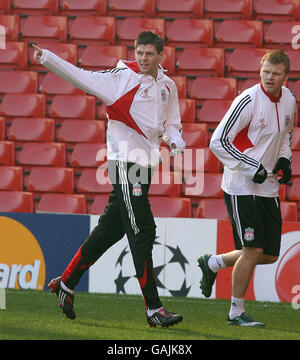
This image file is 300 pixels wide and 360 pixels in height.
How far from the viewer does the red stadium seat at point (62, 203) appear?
8820 mm

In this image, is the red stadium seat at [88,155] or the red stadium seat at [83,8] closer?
the red stadium seat at [88,155]

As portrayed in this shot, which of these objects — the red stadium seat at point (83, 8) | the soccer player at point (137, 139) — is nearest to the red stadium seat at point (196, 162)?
the red stadium seat at point (83, 8)

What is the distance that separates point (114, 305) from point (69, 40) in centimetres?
497

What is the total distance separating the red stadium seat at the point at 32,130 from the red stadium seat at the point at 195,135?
1.48m

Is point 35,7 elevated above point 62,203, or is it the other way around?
point 35,7

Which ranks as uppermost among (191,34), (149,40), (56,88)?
(191,34)

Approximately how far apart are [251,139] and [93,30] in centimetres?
543

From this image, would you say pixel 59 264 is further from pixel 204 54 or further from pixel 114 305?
pixel 204 54

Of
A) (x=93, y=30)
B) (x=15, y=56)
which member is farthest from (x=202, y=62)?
(x=15, y=56)

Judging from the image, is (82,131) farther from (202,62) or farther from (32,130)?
(202,62)

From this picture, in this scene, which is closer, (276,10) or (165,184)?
(165,184)

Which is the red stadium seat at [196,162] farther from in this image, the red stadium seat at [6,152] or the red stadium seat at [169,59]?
the red stadium seat at [6,152]

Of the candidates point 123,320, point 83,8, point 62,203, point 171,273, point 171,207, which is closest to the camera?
point 123,320

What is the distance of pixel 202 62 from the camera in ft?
34.2
